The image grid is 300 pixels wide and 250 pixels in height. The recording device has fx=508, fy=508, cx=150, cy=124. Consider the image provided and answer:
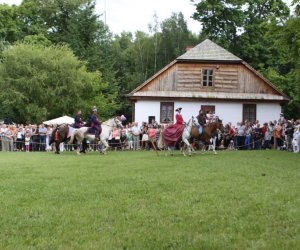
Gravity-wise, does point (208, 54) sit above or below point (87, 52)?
below

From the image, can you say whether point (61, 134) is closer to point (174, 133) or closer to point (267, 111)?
point (174, 133)

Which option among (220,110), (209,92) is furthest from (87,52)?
(220,110)

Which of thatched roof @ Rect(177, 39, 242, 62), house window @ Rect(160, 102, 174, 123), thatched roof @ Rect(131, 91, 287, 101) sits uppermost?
thatched roof @ Rect(177, 39, 242, 62)

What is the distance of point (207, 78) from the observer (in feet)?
134

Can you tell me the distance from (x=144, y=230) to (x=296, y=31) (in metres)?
18.8

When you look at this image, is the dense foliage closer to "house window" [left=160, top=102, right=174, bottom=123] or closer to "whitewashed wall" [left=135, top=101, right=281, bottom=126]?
"whitewashed wall" [left=135, top=101, right=281, bottom=126]

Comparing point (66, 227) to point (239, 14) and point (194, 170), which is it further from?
point (239, 14)

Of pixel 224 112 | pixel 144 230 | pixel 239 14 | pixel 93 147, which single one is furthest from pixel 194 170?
pixel 239 14

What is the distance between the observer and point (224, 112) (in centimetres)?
4028

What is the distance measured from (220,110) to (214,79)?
256cm

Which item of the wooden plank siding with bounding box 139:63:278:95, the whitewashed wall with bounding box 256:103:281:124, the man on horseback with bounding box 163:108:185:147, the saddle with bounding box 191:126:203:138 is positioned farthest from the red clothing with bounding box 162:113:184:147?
the whitewashed wall with bounding box 256:103:281:124

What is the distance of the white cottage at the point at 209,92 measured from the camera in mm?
40156

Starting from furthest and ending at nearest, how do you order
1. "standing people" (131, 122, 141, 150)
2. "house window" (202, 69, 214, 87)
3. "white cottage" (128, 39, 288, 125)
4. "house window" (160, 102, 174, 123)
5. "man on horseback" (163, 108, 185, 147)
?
"house window" (202, 69, 214, 87) → "house window" (160, 102, 174, 123) → "white cottage" (128, 39, 288, 125) → "standing people" (131, 122, 141, 150) → "man on horseback" (163, 108, 185, 147)

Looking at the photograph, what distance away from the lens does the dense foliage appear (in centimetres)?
4634
